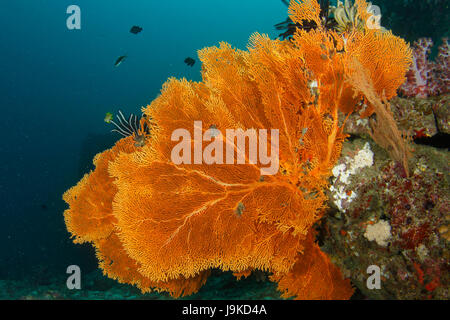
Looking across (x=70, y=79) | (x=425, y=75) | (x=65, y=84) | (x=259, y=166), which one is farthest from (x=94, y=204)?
(x=70, y=79)

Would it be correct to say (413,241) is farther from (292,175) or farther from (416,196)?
(292,175)

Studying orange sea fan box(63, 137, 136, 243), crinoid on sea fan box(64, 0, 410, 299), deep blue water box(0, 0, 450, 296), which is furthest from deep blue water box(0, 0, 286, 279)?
crinoid on sea fan box(64, 0, 410, 299)

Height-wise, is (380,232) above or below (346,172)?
below

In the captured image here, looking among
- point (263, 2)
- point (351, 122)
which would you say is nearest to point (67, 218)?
point (351, 122)

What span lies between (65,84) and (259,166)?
7767 cm

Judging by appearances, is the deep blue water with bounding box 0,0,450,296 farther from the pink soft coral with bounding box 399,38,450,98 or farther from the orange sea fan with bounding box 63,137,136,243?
the orange sea fan with bounding box 63,137,136,243

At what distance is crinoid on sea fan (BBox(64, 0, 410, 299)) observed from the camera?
3029mm

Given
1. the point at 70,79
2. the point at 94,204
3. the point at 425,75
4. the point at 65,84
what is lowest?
the point at 94,204

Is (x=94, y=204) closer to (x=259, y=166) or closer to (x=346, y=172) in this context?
(x=259, y=166)

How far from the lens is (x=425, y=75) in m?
3.69

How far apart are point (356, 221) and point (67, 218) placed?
16.5 ft

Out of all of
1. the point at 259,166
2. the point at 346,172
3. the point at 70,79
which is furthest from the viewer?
the point at 70,79

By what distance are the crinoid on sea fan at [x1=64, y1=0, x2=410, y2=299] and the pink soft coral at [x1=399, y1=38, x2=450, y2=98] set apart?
77cm

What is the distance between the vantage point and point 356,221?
3.05m
